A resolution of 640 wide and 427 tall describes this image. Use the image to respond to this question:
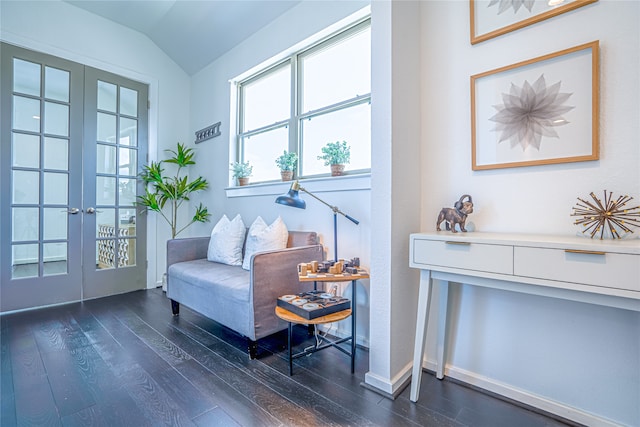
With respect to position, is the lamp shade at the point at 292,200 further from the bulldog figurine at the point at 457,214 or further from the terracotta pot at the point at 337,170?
the bulldog figurine at the point at 457,214

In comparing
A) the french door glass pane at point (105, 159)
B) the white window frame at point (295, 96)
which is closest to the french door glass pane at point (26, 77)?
the french door glass pane at point (105, 159)

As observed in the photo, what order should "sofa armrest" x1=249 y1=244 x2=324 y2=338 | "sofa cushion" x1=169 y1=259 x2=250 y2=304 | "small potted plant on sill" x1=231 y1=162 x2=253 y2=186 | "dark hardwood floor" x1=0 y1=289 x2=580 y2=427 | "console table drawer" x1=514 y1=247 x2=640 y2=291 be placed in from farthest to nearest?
"small potted plant on sill" x1=231 y1=162 x2=253 y2=186
"sofa cushion" x1=169 y1=259 x2=250 y2=304
"sofa armrest" x1=249 y1=244 x2=324 y2=338
"dark hardwood floor" x1=0 y1=289 x2=580 y2=427
"console table drawer" x1=514 y1=247 x2=640 y2=291

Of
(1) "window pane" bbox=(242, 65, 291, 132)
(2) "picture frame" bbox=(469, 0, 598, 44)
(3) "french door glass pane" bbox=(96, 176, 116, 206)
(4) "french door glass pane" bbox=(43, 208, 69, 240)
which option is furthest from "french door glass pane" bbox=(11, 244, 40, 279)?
(2) "picture frame" bbox=(469, 0, 598, 44)

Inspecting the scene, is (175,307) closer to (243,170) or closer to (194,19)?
(243,170)

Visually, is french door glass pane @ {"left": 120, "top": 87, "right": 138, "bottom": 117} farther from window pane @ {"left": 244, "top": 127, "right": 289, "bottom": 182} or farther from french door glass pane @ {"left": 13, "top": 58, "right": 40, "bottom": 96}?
window pane @ {"left": 244, "top": 127, "right": 289, "bottom": 182}

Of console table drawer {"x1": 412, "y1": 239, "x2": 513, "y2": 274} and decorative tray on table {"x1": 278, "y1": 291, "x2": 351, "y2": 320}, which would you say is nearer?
console table drawer {"x1": 412, "y1": 239, "x2": 513, "y2": 274}

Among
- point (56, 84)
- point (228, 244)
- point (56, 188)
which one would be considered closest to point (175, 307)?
point (228, 244)

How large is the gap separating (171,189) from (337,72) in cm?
244

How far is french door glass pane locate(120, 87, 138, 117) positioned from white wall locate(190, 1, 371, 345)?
0.66m

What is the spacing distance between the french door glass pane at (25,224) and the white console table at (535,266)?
3.51 m

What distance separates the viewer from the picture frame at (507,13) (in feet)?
4.43

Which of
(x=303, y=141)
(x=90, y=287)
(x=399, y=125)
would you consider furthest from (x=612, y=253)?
(x=90, y=287)

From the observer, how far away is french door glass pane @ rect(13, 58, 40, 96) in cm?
275

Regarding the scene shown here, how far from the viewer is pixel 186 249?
2791 millimetres
